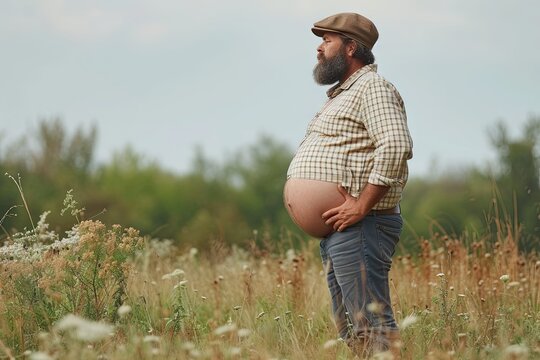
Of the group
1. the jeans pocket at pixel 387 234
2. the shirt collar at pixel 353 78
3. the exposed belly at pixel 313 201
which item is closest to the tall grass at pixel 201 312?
the jeans pocket at pixel 387 234

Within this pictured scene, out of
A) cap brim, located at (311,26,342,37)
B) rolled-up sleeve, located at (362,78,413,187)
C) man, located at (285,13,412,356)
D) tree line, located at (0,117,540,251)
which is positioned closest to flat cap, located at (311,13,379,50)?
cap brim, located at (311,26,342,37)

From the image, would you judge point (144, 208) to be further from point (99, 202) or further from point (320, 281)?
point (320, 281)

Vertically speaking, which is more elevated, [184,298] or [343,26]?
[343,26]

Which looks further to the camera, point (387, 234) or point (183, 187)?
point (183, 187)

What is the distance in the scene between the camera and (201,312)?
754cm

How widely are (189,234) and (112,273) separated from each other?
37038 millimetres

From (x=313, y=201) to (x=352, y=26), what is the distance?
1175mm

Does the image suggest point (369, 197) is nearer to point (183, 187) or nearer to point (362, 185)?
point (362, 185)

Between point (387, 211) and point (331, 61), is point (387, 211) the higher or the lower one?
the lower one

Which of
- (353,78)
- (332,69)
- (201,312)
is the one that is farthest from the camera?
(201,312)

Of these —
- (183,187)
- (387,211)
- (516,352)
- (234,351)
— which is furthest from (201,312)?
(183,187)

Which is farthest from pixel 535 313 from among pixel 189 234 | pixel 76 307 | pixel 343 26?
pixel 189 234

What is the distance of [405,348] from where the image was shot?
5332mm

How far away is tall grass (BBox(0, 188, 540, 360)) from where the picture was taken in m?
4.91
